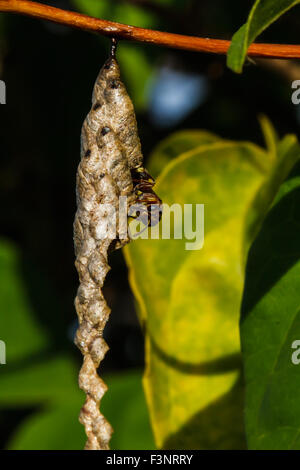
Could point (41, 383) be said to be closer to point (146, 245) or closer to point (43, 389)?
point (43, 389)

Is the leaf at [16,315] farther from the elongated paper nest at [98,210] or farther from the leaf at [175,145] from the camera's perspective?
the elongated paper nest at [98,210]

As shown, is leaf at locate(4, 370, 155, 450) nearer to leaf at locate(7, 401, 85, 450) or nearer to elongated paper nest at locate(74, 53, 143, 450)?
leaf at locate(7, 401, 85, 450)

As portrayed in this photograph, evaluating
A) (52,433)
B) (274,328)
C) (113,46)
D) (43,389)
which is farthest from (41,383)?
(113,46)

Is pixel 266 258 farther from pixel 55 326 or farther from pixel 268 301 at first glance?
pixel 55 326

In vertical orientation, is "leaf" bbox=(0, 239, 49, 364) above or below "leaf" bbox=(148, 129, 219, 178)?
below

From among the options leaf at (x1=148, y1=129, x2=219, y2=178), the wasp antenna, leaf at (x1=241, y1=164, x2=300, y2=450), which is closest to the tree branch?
the wasp antenna
